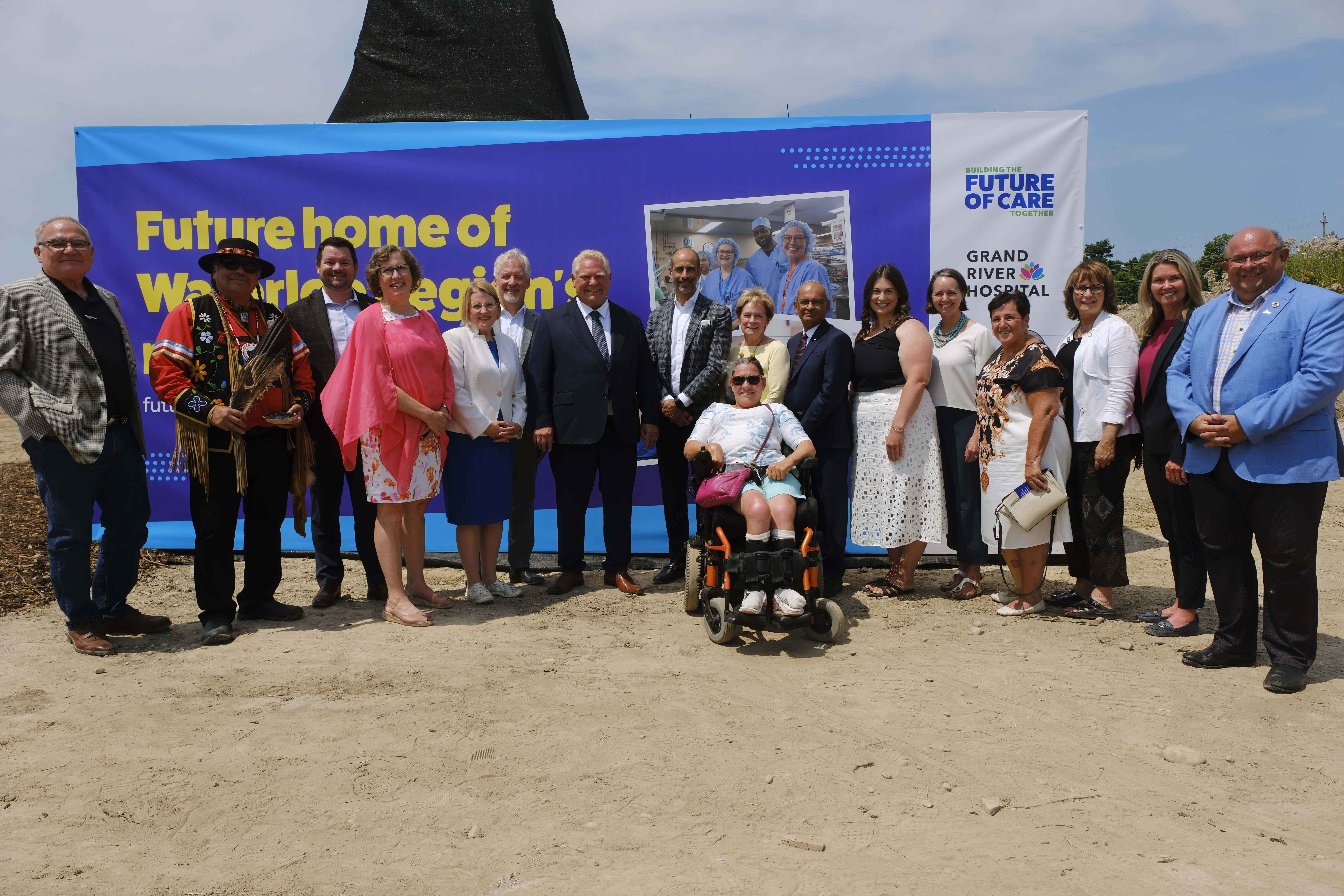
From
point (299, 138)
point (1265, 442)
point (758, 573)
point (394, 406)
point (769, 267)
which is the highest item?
point (299, 138)

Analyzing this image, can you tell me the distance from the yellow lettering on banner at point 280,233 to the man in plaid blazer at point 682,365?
260 centimetres

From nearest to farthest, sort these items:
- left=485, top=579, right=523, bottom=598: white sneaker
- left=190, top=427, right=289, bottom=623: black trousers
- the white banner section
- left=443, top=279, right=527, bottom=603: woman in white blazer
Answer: left=190, top=427, right=289, bottom=623: black trousers → left=443, top=279, right=527, bottom=603: woman in white blazer → left=485, top=579, right=523, bottom=598: white sneaker → the white banner section

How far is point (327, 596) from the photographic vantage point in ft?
15.6

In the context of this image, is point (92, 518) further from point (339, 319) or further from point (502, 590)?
point (502, 590)

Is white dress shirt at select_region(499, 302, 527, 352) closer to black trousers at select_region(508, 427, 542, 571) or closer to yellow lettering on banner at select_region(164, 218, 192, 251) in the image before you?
black trousers at select_region(508, 427, 542, 571)

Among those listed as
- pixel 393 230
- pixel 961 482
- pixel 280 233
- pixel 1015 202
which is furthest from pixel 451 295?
pixel 1015 202

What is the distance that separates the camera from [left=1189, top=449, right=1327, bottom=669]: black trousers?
3381mm

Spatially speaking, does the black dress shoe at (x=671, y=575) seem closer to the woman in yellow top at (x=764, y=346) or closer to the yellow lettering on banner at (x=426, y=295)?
the woman in yellow top at (x=764, y=346)

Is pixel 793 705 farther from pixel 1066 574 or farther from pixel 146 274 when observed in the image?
pixel 146 274

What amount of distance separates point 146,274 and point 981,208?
5.56 metres

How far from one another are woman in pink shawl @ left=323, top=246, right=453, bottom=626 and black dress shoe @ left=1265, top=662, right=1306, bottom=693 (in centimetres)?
371

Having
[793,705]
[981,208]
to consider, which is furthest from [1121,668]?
[981,208]

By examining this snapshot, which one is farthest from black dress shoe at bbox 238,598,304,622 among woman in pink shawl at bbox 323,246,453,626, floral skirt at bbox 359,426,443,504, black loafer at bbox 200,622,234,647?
floral skirt at bbox 359,426,443,504

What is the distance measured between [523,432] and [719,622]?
1.70 metres
